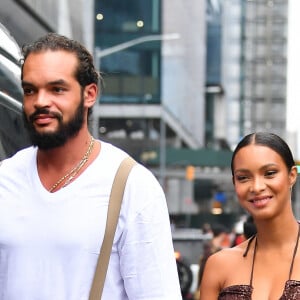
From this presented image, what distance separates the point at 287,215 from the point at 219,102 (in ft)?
319

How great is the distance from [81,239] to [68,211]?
89mm

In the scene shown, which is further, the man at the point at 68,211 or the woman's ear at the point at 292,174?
the woman's ear at the point at 292,174

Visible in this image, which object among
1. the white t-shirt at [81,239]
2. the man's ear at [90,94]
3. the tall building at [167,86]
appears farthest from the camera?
the tall building at [167,86]

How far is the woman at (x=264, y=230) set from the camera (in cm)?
346

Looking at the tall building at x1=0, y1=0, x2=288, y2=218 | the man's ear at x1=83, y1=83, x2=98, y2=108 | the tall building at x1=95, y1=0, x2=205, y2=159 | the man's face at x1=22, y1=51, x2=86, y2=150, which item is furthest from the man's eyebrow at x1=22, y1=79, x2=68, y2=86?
the tall building at x1=95, y1=0, x2=205, y2=159

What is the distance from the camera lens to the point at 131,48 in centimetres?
5862

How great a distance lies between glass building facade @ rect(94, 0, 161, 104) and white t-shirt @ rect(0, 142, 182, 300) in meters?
54.3

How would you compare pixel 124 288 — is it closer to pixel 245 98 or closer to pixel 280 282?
pixel 280 282

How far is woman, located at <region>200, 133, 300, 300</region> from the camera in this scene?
3.46 metres

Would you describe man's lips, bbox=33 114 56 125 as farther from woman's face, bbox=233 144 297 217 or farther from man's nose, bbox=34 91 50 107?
woman's face, bbox=233 144 297 217

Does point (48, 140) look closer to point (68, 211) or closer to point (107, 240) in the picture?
point (68, 211)

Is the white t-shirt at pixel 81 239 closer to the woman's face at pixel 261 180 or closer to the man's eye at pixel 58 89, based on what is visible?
the man's eye at pixel 58 89

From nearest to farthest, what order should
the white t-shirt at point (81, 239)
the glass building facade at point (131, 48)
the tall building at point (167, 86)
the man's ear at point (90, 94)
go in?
1. the white t-shirt at point (81, 239)
2. the man's ear at point (90, 94)
3. the tall building at point (167, 86)
4. the glass building facade at point (131, 48)

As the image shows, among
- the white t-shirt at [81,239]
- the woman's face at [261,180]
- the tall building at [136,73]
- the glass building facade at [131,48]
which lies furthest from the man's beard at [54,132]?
the glass building facade at [131,48]
